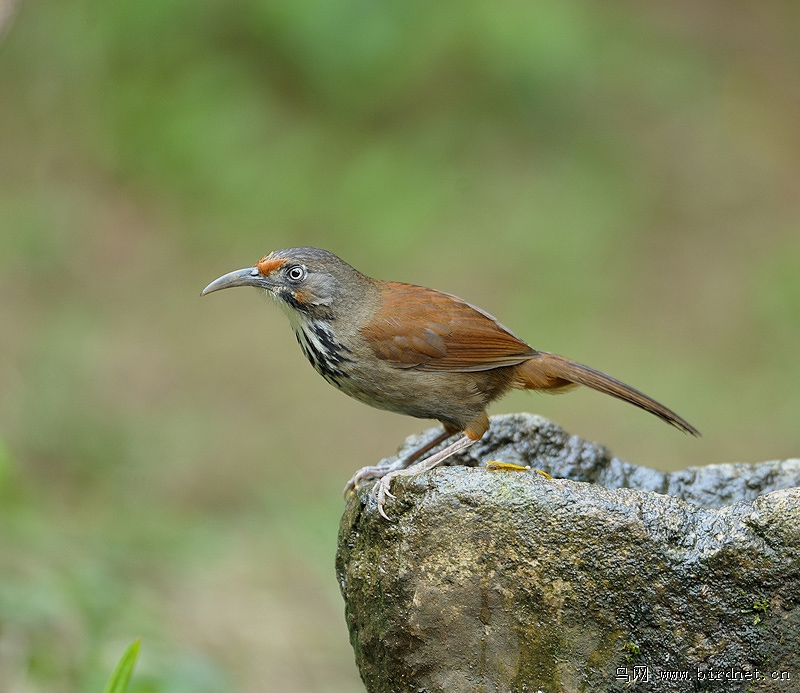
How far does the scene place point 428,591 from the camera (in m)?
2.94

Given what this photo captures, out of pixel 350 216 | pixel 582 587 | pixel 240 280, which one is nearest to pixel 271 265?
pixel 240 280

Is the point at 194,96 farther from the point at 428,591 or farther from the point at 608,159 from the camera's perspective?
the point at 428,591

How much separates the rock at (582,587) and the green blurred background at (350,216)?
411cm

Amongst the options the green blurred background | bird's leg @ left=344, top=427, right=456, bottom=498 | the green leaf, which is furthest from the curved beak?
the green blurred background

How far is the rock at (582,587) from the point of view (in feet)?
9.21

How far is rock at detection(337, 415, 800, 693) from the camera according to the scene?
9.21 ft

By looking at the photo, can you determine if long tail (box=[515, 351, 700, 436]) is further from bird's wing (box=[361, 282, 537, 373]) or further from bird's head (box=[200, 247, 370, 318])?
bird's head (box=[200, 247, 370, 318])

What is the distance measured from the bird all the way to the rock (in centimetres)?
88

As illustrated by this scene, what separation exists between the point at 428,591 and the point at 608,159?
8.58 meters

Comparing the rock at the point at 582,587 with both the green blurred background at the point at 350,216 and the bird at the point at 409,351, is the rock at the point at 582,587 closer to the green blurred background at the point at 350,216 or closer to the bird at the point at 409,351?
the bird at the point at 409,351

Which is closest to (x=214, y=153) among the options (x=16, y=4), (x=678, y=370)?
(x=678, y=370)

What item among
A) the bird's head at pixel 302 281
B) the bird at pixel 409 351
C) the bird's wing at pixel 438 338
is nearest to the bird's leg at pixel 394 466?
the bird at pixel 409 351

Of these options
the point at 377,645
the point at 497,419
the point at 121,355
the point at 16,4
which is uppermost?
the point at 121,355

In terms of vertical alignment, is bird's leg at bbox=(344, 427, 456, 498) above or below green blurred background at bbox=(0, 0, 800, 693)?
below
